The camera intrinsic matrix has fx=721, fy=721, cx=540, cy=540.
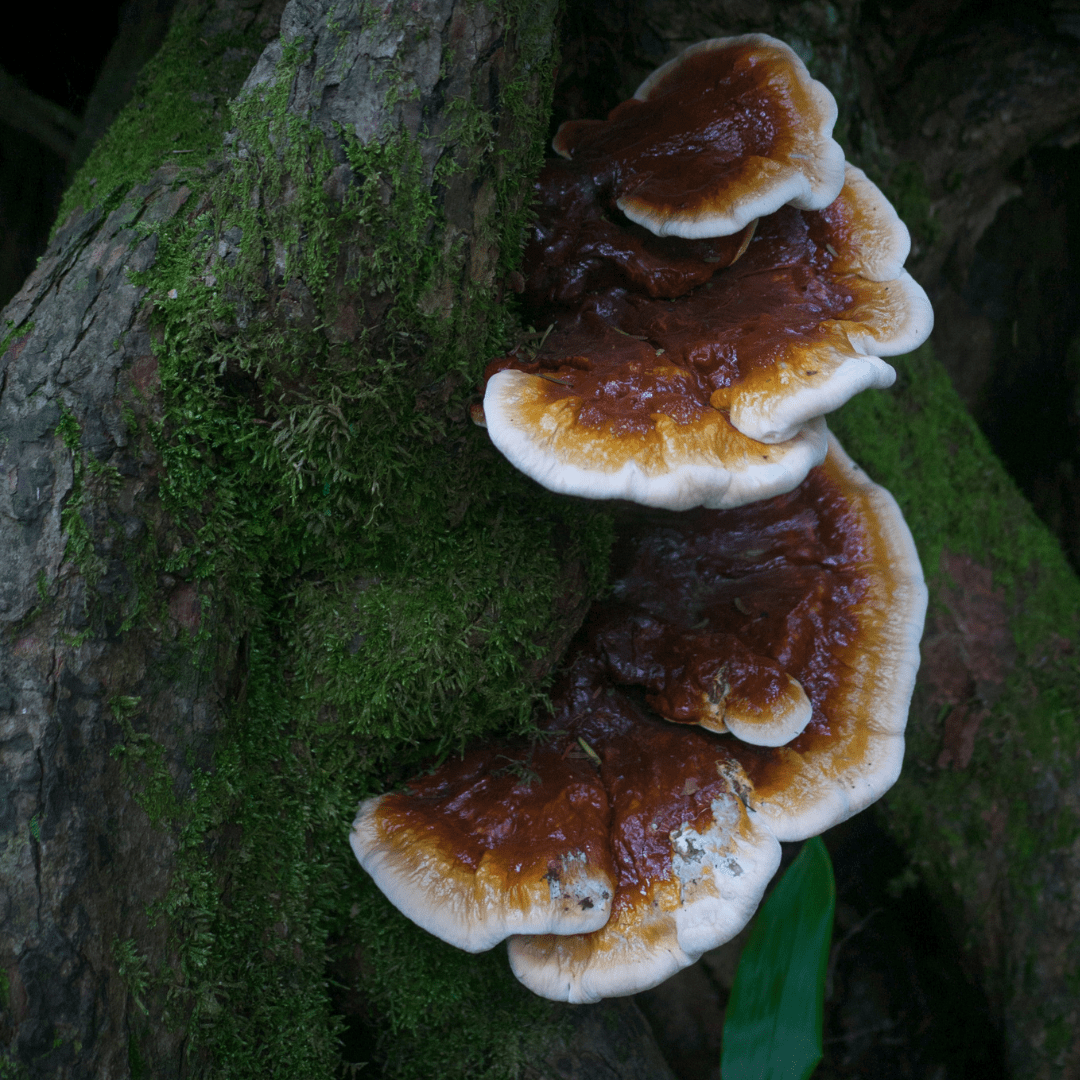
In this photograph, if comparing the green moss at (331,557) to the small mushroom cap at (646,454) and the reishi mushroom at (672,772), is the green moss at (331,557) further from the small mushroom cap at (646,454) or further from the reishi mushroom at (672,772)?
the small mushroom cap at (646,454)

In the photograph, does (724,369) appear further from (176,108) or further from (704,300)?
(176,108)

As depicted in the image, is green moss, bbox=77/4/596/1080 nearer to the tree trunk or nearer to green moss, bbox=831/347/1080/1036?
the tree trunk

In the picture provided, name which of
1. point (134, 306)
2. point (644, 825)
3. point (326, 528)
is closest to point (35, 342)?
point (134, 306)

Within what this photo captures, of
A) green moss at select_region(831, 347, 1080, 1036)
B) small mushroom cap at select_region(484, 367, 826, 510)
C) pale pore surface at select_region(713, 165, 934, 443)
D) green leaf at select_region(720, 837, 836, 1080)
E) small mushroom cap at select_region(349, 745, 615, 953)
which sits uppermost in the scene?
small mushroom cap at select_region(484, 367, 826, 510)

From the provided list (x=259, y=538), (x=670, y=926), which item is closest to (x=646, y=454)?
(x=259, y=538)

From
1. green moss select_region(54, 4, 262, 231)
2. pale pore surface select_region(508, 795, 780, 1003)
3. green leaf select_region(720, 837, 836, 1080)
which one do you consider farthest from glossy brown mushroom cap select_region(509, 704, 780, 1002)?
green moss select_region(54, 4, 262, 231)

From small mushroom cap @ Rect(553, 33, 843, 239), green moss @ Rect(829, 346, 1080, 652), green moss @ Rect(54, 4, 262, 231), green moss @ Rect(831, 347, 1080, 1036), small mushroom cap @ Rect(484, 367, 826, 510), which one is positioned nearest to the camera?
small mushroom cap @ Rect(484, 367, 826, 510)

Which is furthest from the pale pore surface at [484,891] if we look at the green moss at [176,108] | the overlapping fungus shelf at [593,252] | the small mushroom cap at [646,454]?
the green moss at [176,108]
